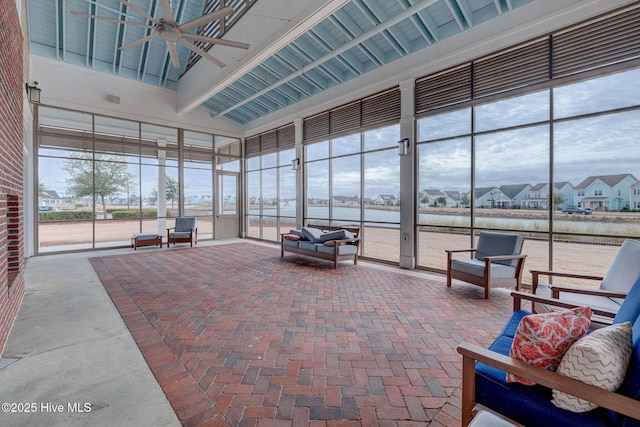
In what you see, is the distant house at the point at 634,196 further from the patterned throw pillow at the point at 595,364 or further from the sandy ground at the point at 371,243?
the patterned throw pillow at the point at 595,364

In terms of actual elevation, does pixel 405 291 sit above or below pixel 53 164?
below

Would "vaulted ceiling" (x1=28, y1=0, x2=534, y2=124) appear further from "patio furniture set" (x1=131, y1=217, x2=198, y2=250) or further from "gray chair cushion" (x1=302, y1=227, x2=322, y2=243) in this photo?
"gray chair cushion" (x1=302, y1=227, x2=322, y2=243)

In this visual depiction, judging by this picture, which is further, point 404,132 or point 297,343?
point 404,132

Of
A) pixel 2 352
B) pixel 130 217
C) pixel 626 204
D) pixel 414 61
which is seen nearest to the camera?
pixel 2 352

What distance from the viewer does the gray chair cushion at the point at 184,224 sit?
8.97m

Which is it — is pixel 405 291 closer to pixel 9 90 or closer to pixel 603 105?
pixel 603 105

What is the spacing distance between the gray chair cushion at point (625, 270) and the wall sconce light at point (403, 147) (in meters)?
3.52

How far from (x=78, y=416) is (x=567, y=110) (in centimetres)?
626

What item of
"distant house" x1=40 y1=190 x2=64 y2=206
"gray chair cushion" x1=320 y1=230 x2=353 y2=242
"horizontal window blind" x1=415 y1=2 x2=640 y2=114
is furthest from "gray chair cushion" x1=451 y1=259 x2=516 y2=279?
"distant house" x1=40 y1=190 x2=64 y2=206

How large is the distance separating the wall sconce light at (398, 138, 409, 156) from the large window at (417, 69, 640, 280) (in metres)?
0.29

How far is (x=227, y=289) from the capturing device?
434 cm

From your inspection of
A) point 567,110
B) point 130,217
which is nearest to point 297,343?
point 567,110

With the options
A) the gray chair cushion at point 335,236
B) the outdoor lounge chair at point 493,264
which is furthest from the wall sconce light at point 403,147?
the outdoor lounge chair at point 493,264

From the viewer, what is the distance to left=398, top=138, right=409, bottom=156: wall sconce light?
5.73m
